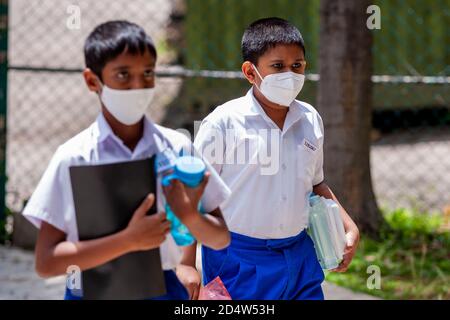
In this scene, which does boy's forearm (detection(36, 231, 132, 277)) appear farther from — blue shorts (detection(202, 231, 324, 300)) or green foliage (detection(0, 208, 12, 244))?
green foliage (detection(0, 208, 12, 244))

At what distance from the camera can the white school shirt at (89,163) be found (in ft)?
8.06

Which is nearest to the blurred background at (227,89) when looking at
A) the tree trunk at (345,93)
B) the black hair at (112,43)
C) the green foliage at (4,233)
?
the green foliage at (4,233)

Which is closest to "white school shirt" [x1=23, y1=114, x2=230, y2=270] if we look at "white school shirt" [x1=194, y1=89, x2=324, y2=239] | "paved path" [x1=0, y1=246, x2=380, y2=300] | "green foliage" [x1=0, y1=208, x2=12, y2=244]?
"white school shirt" [x1=194, y1=89, x2=324, y2=239]

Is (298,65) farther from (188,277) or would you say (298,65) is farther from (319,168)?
(188,277)

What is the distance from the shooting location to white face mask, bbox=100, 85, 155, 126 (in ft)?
8.06

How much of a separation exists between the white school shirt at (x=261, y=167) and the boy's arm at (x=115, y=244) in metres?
0.90

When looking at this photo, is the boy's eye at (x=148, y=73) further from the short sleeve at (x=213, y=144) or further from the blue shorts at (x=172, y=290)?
the short sleeve at (x=213, y=144)

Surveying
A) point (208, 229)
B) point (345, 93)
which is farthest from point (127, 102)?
point (345, 93)

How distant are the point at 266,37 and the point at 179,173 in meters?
1.08

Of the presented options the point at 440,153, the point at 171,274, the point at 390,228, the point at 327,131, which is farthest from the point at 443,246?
the point at 171,274

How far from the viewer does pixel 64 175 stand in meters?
2.47

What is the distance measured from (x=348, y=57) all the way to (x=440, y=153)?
10.9 feet

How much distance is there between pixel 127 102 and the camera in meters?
2.46

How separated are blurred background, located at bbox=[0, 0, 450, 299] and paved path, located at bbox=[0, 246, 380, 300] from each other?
0.31 metres
